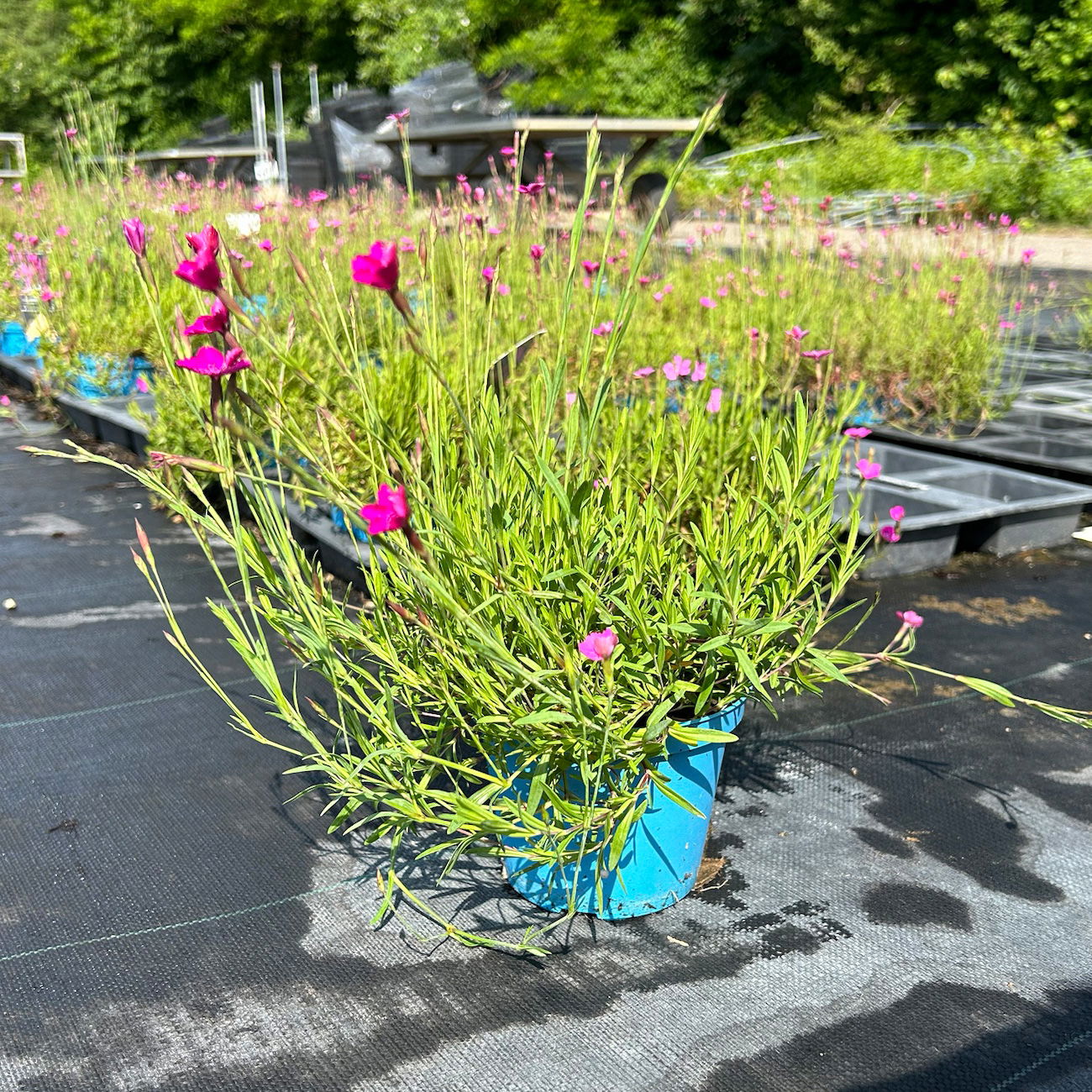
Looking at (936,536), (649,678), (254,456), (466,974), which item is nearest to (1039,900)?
(649,678)

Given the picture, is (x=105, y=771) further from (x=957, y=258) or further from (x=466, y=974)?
(x=957, y=258)

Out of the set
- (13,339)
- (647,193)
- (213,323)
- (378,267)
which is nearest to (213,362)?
(213,323)

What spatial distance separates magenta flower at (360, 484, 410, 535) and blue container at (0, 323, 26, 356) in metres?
5.81

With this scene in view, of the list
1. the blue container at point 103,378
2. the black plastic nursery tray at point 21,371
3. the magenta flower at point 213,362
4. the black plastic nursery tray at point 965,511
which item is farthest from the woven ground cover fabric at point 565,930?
the black plastic nursery tray at point 21,371

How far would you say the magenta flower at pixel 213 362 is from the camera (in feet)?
3.79

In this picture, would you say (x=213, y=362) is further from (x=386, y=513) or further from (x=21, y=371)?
(x=21, y=371)

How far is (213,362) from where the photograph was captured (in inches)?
45.7

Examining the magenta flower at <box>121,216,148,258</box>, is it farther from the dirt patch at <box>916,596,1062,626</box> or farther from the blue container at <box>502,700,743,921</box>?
the dirt patch at <box>916,596,1062,626</box>

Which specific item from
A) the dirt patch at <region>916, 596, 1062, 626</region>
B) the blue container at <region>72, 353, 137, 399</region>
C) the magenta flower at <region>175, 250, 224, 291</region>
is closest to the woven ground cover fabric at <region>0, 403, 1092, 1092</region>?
the dirt patch at <region>916, 596, 1062, 626</region>

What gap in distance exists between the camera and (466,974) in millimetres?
1583

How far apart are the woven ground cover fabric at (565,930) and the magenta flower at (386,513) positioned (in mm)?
781

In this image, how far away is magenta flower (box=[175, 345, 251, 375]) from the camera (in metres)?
1.15

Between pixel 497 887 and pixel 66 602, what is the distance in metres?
1.77

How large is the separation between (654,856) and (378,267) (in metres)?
1.04
